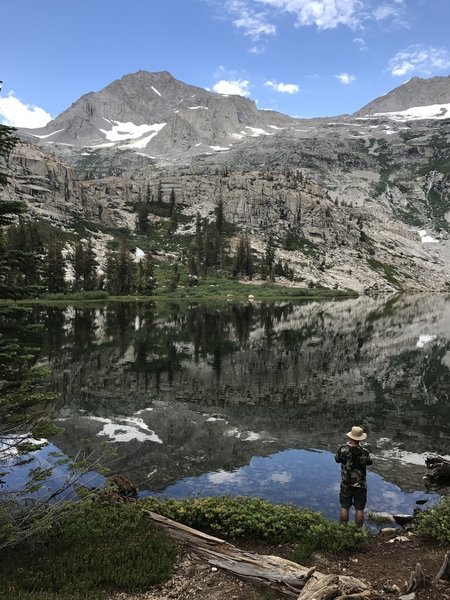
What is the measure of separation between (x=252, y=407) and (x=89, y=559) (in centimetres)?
2101

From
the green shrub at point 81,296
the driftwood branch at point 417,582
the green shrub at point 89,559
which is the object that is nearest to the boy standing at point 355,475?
the driftwood branch at point 417,582

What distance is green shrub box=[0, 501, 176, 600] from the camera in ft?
31.1

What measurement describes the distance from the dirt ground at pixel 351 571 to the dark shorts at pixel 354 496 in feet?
3.79

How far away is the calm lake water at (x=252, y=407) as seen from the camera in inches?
757

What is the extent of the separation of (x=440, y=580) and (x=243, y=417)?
19.3 metres

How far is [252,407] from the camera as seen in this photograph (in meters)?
30.9

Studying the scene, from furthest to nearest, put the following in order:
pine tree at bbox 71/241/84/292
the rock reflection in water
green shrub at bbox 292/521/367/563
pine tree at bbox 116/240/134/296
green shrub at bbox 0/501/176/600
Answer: pine tree at bbox 116/240/134/296 → pine tree at bbox 71/241/84/292 → the rock reflection in water → green shrub at bbox 292/521/367/563 → green shrub at bbox 0/501/176/600

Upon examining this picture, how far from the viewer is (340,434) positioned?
25.7 meters

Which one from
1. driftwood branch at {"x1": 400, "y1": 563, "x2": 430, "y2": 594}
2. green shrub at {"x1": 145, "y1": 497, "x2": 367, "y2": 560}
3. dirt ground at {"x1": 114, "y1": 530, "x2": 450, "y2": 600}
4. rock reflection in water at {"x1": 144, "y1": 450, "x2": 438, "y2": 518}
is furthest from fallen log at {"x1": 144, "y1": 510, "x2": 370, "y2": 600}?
rock reflection in water at {"x1": 144, "y1": 450, "x2": 438, "y2": 518}

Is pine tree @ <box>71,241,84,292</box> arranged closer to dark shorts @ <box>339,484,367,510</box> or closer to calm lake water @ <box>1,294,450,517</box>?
calm lake water @ <box>1,294,450,517</box>

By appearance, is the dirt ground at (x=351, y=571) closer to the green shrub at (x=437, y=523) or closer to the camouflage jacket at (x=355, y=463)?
the green shrub at (x=437, y=523)

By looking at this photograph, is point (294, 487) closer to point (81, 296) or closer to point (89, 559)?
point (89, 559)

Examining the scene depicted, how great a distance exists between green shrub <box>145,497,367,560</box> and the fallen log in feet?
3.51

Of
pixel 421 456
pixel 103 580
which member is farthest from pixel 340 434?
pixel 103 580
